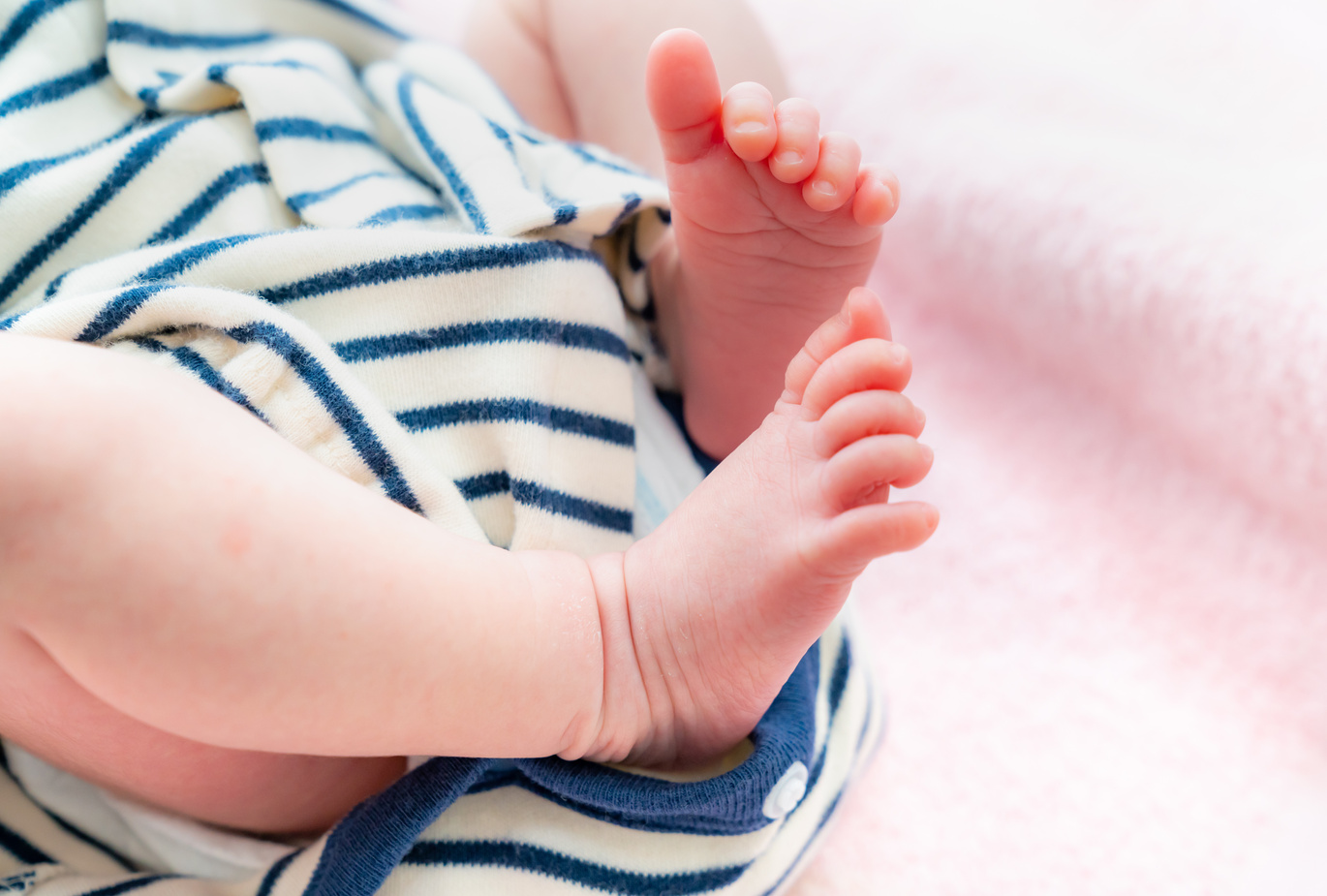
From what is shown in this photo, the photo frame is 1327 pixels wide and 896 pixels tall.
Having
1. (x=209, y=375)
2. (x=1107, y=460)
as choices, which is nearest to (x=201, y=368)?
(x=209, y=375)

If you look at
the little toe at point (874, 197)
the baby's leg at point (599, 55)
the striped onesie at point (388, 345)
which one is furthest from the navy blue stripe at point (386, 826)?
the baby's leg at point (599, 55)

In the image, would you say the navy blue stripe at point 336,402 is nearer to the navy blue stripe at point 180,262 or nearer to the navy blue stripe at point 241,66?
the navy blue stripe at point 180,262

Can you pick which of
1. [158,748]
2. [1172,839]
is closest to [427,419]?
[158,748]

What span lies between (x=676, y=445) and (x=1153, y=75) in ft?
1.77

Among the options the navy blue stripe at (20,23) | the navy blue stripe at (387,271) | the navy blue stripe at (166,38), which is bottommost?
the navy blue stripe at (387,271)

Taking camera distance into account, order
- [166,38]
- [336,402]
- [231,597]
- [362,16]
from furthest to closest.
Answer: [362,16] → [166,38] → [336,402] → [231,597]

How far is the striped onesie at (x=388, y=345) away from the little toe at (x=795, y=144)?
0.13 meters

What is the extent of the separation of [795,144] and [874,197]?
0.15ft

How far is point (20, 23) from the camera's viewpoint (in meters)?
0.53

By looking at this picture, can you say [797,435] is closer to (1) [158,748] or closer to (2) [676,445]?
(2) [676,445]

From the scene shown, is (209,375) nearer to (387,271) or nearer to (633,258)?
(387,271)

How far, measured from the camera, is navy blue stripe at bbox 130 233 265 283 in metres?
0.46

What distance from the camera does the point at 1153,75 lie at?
2.45 ft

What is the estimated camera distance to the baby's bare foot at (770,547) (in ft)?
1.23
